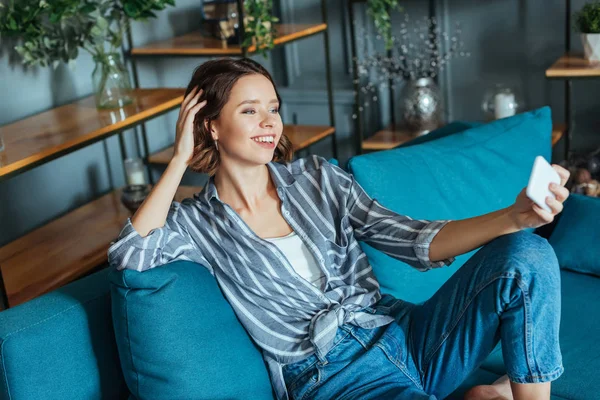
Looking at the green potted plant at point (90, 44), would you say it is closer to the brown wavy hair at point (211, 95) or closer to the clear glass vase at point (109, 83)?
the clear glass vase at point (109, 83)

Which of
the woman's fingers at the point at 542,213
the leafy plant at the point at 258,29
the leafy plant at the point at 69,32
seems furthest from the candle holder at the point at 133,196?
the woman's fingers at the point at 542,213

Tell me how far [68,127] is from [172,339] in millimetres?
1048

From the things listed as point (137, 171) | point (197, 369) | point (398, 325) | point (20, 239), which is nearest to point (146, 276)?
point (197, 369)

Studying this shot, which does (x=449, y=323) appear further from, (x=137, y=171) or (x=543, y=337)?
(x=137, y=171)

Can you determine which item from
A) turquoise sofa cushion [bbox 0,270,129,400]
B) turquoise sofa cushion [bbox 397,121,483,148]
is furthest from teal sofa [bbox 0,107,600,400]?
turquoise sofa cushion [bbox 397,121,483,148]

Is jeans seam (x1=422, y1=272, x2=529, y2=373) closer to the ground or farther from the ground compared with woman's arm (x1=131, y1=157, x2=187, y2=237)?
closer to the ground

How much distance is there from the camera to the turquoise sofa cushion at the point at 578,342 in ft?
5.68

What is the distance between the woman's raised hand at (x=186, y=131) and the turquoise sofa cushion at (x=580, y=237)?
109 centimetres

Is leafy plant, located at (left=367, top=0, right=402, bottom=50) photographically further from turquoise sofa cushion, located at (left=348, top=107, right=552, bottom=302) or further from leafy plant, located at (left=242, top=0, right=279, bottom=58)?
turquoise sofa cushion, located at (left=348, top=107, right=552, bottom=302)

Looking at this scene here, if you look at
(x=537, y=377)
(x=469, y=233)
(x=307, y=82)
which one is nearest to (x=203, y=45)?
(x=307, y=82)

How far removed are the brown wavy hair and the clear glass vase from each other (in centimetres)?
84

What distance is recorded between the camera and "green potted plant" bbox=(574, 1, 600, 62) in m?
2.79

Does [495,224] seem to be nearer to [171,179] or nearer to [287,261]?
[287,261]

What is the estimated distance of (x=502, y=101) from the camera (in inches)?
123
